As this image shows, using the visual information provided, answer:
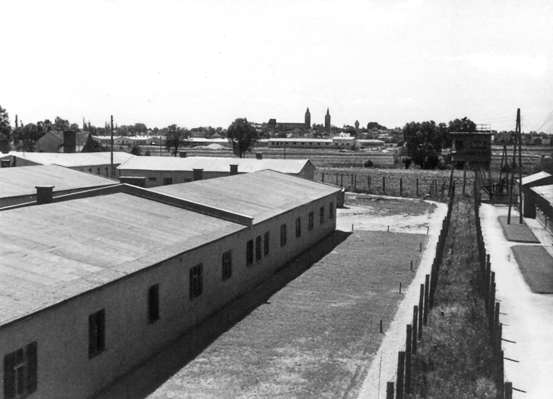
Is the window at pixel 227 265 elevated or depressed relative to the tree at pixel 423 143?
depressed

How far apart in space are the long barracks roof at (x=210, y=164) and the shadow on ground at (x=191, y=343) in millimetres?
33219

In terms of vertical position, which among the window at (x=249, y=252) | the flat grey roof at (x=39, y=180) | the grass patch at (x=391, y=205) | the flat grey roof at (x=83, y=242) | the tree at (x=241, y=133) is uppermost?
the tree at (x=241, y=133)

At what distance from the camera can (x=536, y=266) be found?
102 ft

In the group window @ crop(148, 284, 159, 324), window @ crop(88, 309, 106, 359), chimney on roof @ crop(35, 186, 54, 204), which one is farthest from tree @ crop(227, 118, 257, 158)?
window @ crop(88, 309, 106, 359)

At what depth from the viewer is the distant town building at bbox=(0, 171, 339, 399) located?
1389 centimetres

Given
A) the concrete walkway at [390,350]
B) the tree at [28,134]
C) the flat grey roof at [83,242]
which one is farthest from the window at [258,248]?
the tree at [28,134]

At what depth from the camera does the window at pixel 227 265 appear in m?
24.2

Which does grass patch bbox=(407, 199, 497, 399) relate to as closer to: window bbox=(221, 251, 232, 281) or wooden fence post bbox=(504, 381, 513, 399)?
wooden fence post bbox=(504, 381, 513, 399)

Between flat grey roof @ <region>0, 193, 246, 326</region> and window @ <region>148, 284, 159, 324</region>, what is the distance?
34.3 inches

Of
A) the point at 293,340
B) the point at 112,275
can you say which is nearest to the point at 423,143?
the point at 293,340

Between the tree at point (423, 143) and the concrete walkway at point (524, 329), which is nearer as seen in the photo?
the concrete walkway at point (524, 329)

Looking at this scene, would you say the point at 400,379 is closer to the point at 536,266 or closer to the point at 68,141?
the point at 536,266

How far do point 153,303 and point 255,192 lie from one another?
57.7ft

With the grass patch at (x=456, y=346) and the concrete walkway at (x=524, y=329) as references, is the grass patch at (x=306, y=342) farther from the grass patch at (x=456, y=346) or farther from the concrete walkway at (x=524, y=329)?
the concrete walkway at (x=524, y=329)
